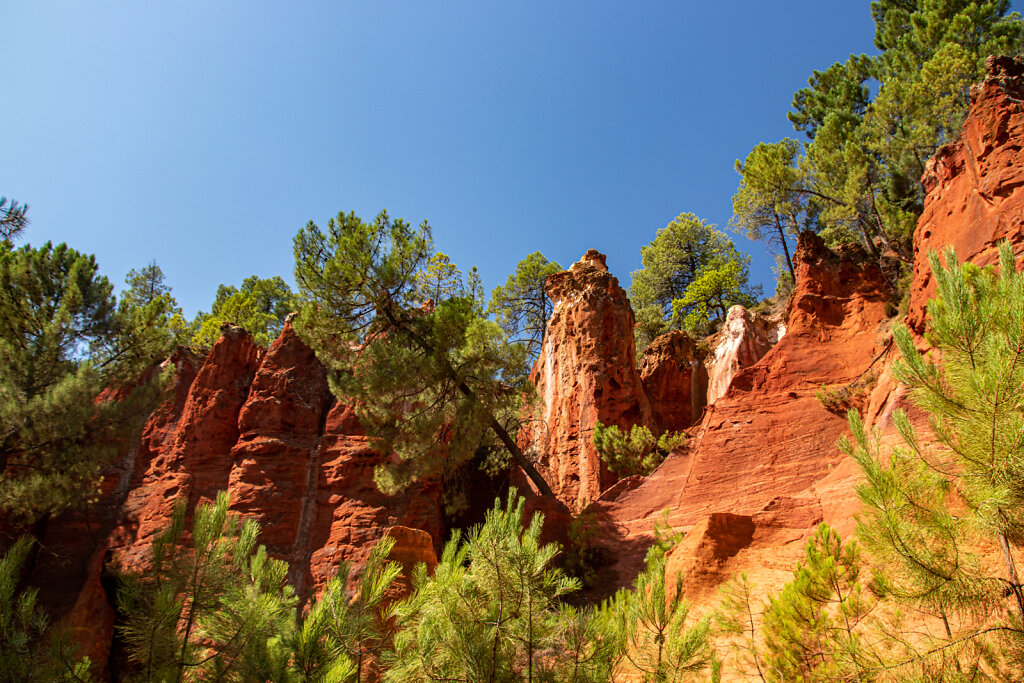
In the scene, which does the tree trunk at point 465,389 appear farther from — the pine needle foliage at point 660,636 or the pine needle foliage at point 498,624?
the pine needle foliage at point 498,624

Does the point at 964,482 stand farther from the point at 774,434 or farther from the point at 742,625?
the point at 774,434

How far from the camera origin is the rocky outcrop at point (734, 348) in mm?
19375

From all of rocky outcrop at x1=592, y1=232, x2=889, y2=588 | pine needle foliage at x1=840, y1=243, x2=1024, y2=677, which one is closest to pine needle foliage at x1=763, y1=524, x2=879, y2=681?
pine needle foliage at x1=840, y1=243, x2=1024, y2=677

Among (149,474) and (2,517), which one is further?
(149,474)

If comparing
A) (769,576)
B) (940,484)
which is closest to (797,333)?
(769,576)

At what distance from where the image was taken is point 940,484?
15.0 feet

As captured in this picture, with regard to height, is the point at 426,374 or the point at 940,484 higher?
the point at 426,374

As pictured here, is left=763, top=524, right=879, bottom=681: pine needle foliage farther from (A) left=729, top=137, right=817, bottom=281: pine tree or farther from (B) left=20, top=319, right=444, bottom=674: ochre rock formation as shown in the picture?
(A) left=729, top=137, right=817, bottom=281: pine tree

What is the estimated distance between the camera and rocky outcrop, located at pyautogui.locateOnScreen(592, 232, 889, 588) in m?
11.7

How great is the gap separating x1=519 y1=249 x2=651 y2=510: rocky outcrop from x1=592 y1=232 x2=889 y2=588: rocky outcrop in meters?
2.61

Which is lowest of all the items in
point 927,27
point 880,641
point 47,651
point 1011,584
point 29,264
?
point 880,641

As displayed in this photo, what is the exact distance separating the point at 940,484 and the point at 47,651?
7.15 metres

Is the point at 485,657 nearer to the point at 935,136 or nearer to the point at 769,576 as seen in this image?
the point at 769,576

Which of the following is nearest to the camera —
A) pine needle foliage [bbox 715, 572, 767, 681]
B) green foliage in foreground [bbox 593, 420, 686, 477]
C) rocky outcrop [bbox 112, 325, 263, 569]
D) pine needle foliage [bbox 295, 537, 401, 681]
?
pine needle foliage [bbox 295, 537, 401, 681]
